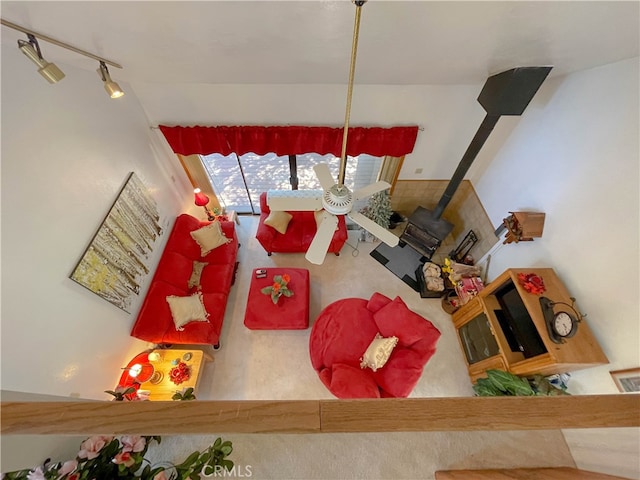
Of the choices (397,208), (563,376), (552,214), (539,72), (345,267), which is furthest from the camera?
(397,208)

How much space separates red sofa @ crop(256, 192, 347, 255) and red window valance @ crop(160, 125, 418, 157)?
2.84ft

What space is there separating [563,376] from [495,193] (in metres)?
2.05

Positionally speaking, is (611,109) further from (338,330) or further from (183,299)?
(183,299)

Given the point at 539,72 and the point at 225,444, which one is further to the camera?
the point at 539,72

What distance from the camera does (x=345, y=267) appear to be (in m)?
4.05

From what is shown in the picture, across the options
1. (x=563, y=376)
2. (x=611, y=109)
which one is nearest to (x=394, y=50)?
(x=611, y=109)

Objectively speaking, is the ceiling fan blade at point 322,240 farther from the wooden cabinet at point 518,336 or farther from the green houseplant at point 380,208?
the green houseplant at point 380,208

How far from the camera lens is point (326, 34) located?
5.65ft

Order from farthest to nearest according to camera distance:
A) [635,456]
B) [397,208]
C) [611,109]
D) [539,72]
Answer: [397,208] → [539,72] → [611,109] → [635,456]

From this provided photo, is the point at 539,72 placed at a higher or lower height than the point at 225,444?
higher

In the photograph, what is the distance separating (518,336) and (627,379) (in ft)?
2.28

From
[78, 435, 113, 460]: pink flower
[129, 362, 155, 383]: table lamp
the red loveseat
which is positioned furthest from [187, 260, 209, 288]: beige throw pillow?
[78, 435, 113, 460]: pink flower

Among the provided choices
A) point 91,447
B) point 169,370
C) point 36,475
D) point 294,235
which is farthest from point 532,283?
point 169,370

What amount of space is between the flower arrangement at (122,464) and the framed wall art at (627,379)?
266 centimetres
